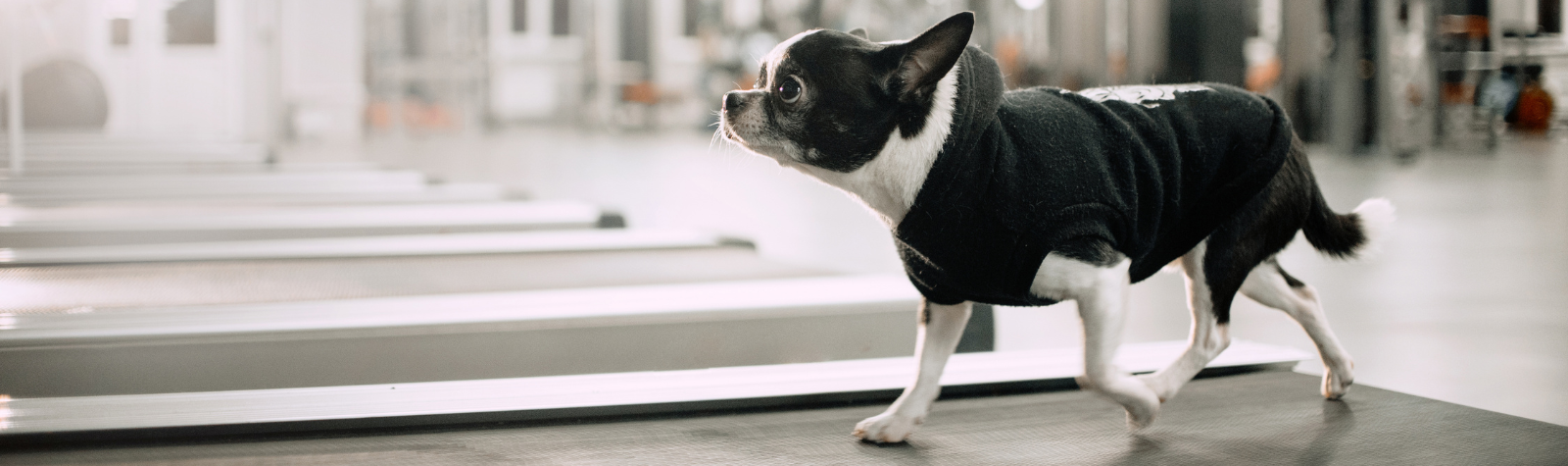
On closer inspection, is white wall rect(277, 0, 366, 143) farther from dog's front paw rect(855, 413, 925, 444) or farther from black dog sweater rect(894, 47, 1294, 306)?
black dog sweater rect(894, 47, 1294, 306)

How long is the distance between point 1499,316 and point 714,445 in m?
1.73

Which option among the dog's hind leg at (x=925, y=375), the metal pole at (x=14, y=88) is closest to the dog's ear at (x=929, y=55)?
the dog's hind leg at (x=925, y=375)

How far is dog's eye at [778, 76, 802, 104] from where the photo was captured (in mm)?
1039

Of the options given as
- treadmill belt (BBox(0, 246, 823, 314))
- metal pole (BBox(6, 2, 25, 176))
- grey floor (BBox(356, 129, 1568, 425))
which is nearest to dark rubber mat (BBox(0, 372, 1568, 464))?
grey floor (BBox(356, 129, 1568, 425))

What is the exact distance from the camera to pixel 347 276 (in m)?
2.22

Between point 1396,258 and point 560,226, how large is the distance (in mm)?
2258

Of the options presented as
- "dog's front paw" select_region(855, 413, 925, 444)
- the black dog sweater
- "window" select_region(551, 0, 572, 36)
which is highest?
"window" select_region(551, 0, 572, 36)

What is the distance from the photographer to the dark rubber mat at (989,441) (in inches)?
45.0

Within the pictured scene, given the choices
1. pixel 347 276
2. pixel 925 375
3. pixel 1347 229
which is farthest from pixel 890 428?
pixel 347 276

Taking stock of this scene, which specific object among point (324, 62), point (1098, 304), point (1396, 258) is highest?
point (324, 62)

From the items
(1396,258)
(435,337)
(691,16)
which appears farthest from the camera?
(691,16)

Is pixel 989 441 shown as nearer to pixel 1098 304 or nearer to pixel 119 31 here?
Answer: pixel 1098 304

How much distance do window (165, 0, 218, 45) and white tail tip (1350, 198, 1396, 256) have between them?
40.5 feet

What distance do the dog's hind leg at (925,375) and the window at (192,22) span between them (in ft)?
40.1
